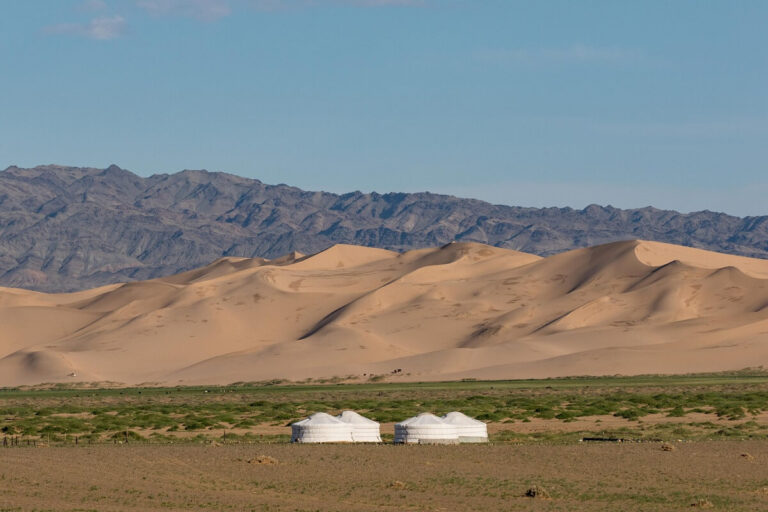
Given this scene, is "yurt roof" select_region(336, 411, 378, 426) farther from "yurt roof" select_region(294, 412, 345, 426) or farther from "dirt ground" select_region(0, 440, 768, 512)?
"dirt ground" select_region(0, 440, 768, 512)

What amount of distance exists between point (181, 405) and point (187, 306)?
88033 millimetres

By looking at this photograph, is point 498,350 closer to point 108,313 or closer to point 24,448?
point 108,313

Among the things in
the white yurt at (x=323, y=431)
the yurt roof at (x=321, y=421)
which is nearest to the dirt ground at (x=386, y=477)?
the white yurt at (x=323, y=431)

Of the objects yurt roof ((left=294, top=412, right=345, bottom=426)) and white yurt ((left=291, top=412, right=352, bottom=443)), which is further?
yurt roof ((left=294, top=412, right=345, bottom=426))

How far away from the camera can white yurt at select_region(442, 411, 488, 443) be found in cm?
5059

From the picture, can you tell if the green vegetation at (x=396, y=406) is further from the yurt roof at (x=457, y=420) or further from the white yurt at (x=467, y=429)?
the yurt roof at (x=457, y=420)

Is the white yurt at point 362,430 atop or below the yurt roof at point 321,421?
below

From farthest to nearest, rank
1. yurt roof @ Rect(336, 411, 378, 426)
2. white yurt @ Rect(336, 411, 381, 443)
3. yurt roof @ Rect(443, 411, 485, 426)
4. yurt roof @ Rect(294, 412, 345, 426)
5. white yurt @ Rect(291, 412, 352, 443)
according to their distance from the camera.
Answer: yurt roof @ Rect(336, 411, 378, 426), white yurt @ Rect(336, 411, 381, 443), yurt roof @ Rect(294, 412, 345, 426), white yurt @ Rect(291, 412, 352, 443), yurt roof @ Rect(443, 411, 485, 426)

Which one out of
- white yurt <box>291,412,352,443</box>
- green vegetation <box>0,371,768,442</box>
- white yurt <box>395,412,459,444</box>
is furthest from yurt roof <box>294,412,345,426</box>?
green vegetation <box>0,371,768,442</box>

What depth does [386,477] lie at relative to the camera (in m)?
40.7

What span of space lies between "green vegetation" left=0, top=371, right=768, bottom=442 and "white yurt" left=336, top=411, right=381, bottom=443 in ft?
15.1

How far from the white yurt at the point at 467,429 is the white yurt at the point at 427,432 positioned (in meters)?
0.33

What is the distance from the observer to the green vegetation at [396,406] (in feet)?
191

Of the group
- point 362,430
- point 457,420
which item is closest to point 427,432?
point 457,420
